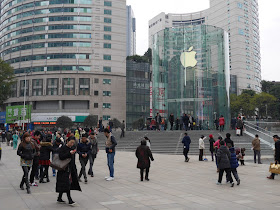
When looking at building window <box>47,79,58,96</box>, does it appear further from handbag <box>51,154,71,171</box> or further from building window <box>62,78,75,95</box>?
handbag <box>51,154,71,171</box>

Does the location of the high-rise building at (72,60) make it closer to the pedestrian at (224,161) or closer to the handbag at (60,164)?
the pedestrian at (224,161)

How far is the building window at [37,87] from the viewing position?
61.8 metres

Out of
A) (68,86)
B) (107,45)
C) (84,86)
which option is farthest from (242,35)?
(68,86)

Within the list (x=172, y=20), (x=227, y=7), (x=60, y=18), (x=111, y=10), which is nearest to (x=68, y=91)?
(x=60, y=18)

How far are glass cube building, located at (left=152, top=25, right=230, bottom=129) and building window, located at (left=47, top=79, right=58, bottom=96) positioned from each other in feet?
109

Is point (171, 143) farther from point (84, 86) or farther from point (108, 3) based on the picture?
point (108, 3)

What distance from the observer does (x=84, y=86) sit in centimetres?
6122

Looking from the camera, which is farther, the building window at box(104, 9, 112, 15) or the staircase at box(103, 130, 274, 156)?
the building window at box(104, 9, 112, 15)

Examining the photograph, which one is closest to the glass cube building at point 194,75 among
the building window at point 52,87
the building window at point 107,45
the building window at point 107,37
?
the building window at point 107,45

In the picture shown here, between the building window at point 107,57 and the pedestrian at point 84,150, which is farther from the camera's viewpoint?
the building window at point 107,57

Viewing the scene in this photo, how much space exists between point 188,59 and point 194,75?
7.31ft

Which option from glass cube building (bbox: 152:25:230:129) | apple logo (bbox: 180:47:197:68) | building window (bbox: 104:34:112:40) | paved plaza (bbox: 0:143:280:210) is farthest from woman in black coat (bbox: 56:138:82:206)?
building window (bbox: 104:34:112:40)

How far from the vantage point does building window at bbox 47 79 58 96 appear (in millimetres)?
61094

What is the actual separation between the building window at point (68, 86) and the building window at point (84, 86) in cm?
180
